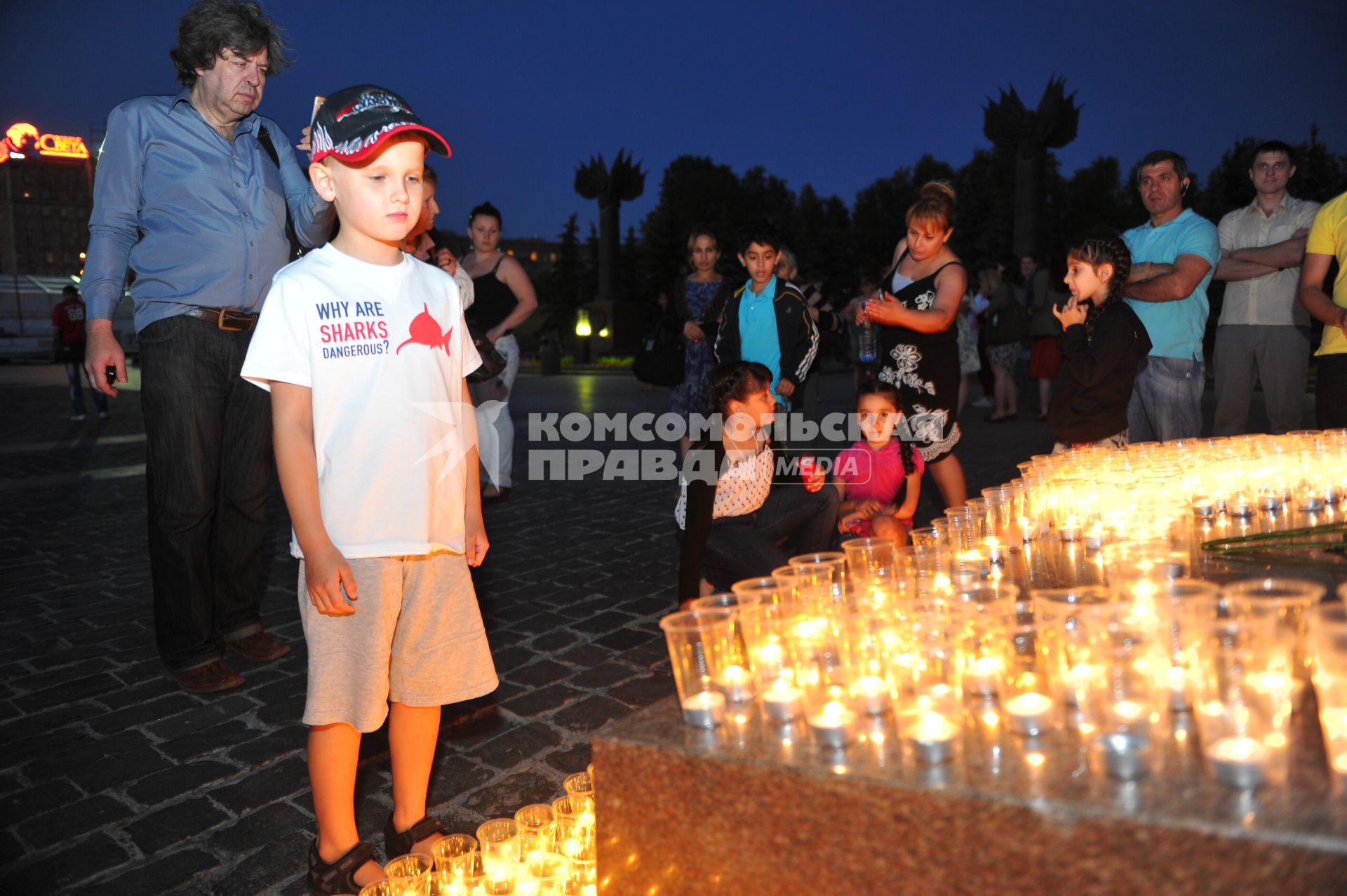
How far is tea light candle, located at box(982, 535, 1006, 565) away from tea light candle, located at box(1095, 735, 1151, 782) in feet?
3.58

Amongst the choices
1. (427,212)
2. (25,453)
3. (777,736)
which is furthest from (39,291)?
(777,736)

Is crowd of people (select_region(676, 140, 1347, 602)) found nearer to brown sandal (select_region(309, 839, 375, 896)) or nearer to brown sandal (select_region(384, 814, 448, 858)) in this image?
brown sandal (select_region(384, 814, 448, 858))

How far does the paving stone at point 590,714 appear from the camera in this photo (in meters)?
3.74

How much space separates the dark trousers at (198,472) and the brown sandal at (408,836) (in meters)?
1.90

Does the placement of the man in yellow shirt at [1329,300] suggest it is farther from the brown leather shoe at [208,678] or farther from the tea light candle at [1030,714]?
the brown leather shoe at [208,678]

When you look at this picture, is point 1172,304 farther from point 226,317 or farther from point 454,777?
point 226,317

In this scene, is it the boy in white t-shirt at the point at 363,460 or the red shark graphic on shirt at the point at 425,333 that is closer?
the boy in white t-shirt at the point at 363,460

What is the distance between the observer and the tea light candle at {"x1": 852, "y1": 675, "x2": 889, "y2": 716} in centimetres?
173

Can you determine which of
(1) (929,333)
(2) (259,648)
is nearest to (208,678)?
(2) (259,648)

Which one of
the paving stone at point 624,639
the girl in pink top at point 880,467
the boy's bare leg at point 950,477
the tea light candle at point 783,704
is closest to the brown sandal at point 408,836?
the tea light candle at point 783,704

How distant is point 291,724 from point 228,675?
0.58 metres

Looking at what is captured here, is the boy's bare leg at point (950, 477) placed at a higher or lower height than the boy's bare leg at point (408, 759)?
higher

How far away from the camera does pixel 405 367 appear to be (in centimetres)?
263

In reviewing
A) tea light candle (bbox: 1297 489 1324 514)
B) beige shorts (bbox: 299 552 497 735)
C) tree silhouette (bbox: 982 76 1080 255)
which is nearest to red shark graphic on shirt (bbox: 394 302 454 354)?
beige shorts (bbox: 299 552 497 735)
